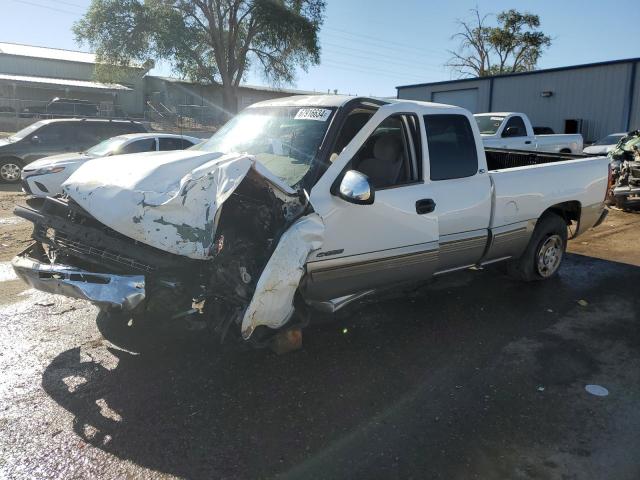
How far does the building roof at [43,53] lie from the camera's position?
1692 inches

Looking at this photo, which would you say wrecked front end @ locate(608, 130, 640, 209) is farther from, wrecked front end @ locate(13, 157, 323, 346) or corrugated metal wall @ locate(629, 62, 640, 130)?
corrugated metal wall @ locate(629, 62, 640, 130)

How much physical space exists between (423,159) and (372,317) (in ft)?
5.28

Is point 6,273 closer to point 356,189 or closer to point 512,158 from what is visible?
point 356,189

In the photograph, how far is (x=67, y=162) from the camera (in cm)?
962

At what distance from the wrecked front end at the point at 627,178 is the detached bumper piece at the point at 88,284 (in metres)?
10.4

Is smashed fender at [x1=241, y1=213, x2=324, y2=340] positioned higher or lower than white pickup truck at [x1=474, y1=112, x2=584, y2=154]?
lower

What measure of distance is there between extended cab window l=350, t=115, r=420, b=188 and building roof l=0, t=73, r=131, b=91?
3957cm

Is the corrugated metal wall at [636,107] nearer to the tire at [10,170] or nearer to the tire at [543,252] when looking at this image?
the tire at [543,252]

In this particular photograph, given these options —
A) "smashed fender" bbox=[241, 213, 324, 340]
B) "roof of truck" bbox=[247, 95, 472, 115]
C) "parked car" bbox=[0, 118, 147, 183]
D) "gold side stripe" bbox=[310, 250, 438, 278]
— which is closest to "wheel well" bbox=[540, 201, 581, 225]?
"roof of truck" bbox=[247, 95, 472, 115]

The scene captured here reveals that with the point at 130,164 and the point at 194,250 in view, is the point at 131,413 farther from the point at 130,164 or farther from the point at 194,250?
the point at 130,164

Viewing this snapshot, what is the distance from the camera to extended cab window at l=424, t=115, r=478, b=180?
4773 millimetres

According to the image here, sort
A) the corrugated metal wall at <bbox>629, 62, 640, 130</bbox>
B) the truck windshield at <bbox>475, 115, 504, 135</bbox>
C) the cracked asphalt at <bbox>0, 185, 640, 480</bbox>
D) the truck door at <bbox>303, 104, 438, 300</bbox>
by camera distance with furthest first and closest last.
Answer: the corrugated metal wall at <bbox>629, 62, 640, 130</bbox>, the truck windshield at <bbox>475, 115, 504, 135</bbox>, the truck door at <bbox>303, 104, 438, 300</bbox>, the cracked asphalt at <bbox>0, 185, 640, 480</bbox>

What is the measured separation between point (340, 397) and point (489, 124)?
38.6ft

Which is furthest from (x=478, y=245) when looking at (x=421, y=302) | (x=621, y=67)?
(x=621, y=67)
